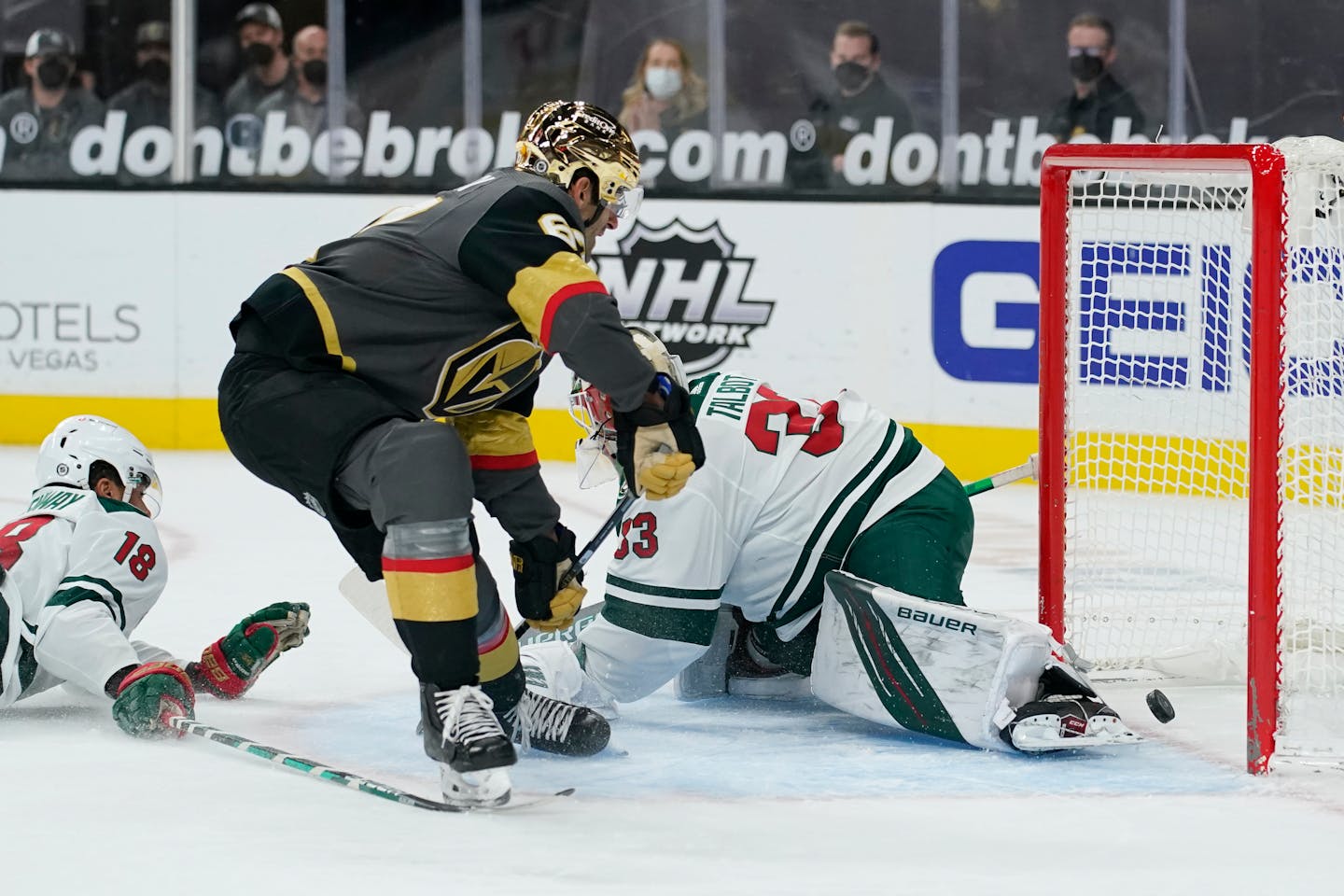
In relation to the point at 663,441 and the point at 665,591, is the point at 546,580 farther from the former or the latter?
the point at 663,441

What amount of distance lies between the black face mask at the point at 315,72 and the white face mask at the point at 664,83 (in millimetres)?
1213

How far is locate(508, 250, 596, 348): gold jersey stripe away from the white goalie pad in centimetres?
74

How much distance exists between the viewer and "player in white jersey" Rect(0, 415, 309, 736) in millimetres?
2963

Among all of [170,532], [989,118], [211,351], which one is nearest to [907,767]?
[170,532]

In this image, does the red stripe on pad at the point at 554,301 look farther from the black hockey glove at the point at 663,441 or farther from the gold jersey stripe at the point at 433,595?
the gold jersey stripe at the point at 433,595

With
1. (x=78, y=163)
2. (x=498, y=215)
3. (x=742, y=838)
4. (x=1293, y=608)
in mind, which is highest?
(x=78, y=163)

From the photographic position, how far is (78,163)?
23.2ft

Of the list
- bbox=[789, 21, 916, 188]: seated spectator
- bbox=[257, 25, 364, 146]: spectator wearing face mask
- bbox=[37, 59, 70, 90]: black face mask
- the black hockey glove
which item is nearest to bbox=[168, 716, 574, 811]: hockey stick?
the black hockey glove

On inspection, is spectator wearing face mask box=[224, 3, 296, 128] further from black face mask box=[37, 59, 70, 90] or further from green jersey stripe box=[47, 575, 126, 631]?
green jersey stripe box=[47, 575, 126, 631]

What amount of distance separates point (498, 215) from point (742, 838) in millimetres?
856

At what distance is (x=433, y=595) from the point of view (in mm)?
2461

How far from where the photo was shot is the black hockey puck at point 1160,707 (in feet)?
9.59

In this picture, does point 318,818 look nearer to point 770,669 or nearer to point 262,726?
point 262,726

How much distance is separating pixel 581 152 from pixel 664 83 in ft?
13.9
